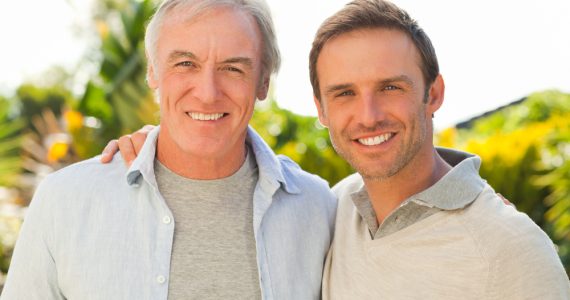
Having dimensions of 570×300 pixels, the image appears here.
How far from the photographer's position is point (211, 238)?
2.55m

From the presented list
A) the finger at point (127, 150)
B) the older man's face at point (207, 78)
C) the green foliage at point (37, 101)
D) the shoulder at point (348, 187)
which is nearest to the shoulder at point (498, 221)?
the shoulder at point (348, 187)

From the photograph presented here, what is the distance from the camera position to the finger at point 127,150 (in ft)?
8.77

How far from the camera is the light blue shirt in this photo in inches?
97.3

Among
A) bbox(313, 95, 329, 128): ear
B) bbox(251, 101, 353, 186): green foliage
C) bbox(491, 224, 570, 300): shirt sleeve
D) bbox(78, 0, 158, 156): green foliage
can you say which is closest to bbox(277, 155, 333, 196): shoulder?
bbox(313, 95, 329, 128): ear

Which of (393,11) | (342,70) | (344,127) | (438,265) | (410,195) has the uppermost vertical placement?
(393,11)

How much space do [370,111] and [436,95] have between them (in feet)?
1.23

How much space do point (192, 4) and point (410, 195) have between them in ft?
3.49

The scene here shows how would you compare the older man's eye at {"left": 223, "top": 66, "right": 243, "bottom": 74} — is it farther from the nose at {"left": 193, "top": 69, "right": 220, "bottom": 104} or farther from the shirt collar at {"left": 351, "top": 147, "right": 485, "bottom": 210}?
the shirt collar at {"left": 351, "top": 147, "right": 485, "bottom": 210}

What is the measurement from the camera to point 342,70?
2.54m

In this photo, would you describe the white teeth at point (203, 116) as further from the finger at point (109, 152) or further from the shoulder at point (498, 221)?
the shoulder at point (498, 221)

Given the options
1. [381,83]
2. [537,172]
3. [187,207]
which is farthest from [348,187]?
[537,172]

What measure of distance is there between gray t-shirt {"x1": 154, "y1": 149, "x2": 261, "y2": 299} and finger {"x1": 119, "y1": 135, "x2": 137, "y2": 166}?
104 millimetres

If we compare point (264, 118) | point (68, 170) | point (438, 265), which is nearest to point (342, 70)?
point (438, 265)

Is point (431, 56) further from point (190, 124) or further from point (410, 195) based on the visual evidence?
point (190, 124)
